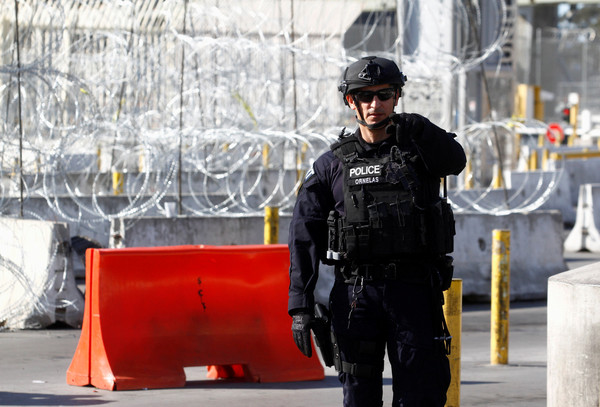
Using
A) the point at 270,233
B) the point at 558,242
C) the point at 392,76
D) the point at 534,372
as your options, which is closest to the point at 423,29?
the point at 558,242

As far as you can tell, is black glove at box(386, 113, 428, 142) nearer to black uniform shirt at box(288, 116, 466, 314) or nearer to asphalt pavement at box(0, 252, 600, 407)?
black uniform shirt at box(288, 116, 466, 314)

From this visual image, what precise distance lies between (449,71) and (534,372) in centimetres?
708

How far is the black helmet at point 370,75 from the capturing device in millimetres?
4801

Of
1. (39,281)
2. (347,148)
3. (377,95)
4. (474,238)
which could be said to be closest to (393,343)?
(347,148)

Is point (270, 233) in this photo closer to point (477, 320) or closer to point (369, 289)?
point (477, 320)

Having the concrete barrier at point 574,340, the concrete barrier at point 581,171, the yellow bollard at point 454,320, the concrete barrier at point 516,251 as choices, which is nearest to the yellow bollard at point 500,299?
the yellow bollard at point 454,320

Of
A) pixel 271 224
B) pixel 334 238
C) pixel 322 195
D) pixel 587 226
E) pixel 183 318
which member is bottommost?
pixel 183 318

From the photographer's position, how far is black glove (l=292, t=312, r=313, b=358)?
4.74 m

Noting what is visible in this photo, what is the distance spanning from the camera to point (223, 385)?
757cm

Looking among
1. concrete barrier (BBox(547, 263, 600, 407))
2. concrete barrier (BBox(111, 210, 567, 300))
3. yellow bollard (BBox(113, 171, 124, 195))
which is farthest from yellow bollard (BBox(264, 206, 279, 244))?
yellow bollard (BBox(113, 171, 124, 195))

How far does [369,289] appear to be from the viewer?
4.75 m

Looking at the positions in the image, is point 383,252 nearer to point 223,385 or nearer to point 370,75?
point 370,75

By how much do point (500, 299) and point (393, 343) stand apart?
3774 millimetres

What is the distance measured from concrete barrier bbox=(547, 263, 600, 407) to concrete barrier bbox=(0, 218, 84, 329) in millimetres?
5254
